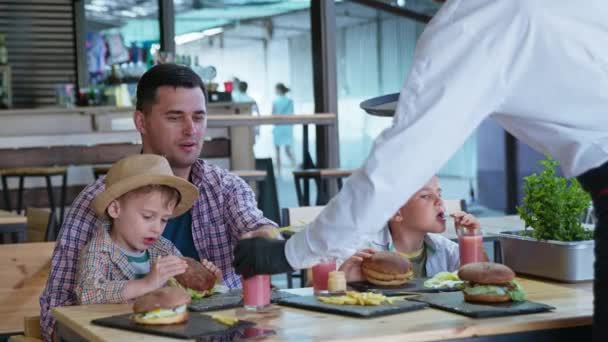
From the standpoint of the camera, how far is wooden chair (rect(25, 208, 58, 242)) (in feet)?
15.9

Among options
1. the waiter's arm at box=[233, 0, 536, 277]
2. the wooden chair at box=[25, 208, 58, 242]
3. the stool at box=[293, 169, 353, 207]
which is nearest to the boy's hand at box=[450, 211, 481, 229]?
the waiter's arm at box=[233, 0, 536, 277]

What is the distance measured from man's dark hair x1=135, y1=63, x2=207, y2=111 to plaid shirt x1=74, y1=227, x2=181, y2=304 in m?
0.57

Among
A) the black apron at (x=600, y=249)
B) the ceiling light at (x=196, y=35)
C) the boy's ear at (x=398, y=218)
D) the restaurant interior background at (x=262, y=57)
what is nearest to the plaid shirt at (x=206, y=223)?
the boy's ear at (x=398, y=218)

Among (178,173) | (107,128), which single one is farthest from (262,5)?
(178,173)

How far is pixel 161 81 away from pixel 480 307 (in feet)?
4.59

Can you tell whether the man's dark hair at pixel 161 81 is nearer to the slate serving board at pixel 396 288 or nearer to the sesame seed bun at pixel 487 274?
the slate serving board at pixel 396 288

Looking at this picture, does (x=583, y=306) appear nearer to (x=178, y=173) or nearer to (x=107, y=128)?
(x=178, y=173)

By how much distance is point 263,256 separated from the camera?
2.19 metres

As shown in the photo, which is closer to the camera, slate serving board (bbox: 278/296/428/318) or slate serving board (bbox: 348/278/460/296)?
slate serving board (bbox: 278/296/428/318)

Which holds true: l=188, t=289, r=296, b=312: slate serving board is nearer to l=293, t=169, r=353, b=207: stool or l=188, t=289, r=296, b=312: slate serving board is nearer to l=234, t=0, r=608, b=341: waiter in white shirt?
l=234, t=0, r=608, b=341: waiter in white shirt

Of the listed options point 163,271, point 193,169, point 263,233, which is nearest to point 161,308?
point 163,271

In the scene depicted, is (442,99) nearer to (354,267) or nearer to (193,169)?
(354,267)

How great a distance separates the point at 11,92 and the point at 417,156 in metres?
10.9

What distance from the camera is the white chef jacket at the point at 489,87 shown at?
1.97 m
